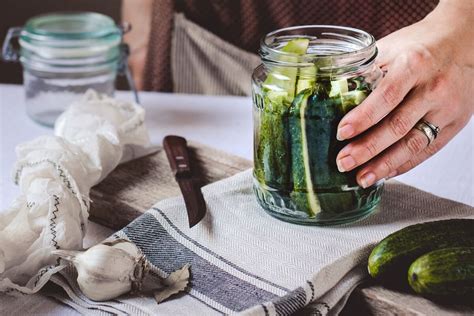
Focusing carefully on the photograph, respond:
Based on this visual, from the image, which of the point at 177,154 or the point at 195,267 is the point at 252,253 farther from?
the point at 177,154

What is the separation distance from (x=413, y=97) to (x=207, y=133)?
19.9 inches

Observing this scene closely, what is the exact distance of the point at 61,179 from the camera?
1.01 m

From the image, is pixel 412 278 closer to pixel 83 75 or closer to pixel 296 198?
pixel 296 198

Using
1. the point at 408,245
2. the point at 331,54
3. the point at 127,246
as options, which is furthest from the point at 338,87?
the point at 127,246

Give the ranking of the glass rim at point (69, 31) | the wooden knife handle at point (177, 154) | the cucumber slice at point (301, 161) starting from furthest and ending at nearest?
the glass rim at point (69, 31), the wooden knife handle at point (177, 154), the cucumber slice at point (301, 161)

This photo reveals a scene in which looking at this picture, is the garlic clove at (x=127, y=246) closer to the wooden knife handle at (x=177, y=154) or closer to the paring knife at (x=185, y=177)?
the paring knife at (x=185, y=177)

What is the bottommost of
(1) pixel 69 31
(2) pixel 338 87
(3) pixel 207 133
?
(3) pixel 207 133

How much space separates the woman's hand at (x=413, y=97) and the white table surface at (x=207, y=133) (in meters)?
0.14

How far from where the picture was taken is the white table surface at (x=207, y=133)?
1150 millimetres

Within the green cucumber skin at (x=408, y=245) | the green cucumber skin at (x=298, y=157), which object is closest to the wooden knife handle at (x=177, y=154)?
the green cucumber skin at (x=298, y=157)

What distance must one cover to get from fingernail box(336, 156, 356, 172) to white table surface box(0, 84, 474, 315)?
0.92ft

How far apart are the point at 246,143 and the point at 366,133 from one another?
17.2 inches

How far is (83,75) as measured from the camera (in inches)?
56.4

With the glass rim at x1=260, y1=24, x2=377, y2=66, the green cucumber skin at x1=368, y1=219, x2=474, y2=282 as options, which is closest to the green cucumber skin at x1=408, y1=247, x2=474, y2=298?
the green cucumber skin at x1=368, y1=219, x2=474, y2=282
